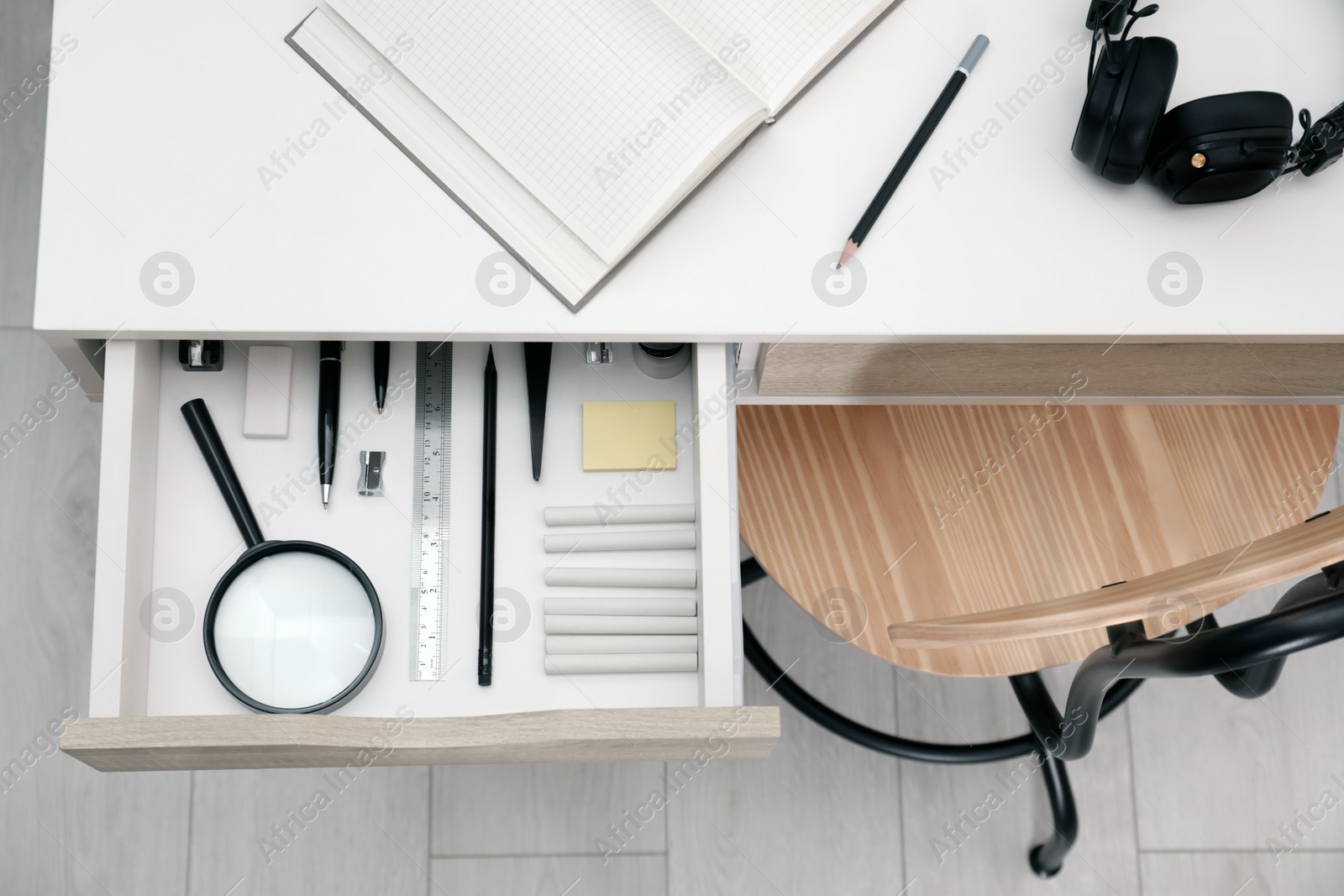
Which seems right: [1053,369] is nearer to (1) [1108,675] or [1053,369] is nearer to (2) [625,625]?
(1) [1108,675]

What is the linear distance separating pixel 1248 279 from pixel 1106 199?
12 cm

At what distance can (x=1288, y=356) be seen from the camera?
2.59 feet

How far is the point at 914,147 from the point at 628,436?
32cm

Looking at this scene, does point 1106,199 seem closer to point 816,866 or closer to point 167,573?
point 167,573

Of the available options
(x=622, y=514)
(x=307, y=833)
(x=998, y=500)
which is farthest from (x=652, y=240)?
(x=307, y=833)

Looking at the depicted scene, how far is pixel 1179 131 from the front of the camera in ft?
2.29

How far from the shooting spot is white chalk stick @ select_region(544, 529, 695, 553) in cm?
81

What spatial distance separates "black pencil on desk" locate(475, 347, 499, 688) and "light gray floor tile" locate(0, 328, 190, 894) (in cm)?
84

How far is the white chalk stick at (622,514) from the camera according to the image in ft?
2.65

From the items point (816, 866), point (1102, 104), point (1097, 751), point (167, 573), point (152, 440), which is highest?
point (1102, 104)

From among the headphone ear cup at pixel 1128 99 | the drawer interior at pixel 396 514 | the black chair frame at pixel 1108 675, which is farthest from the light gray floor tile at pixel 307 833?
the headphone ear cup at pixel 1128 99

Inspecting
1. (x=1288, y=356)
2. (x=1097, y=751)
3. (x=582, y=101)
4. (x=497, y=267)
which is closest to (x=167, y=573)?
(x=497, y=267)

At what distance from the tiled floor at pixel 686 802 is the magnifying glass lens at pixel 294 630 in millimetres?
687

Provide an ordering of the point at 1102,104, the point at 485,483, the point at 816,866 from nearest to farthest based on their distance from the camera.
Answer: the point at 1102,104 < the point at 485,483 < the point at 816,866
